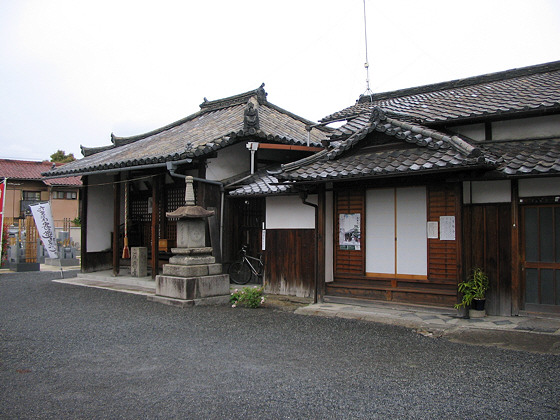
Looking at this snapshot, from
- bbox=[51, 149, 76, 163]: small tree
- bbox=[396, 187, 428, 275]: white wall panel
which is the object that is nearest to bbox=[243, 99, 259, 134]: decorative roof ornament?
bbox=[396, 187, 428, 275]: white wall panel

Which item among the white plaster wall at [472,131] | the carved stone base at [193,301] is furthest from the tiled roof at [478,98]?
the carved stone base at [193,301]

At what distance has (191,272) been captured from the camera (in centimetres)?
1113

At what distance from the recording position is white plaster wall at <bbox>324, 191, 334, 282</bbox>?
10.9 m

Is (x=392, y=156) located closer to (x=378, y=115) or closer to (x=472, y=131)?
(x=378, y=115)

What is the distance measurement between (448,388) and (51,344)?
650 centimetres

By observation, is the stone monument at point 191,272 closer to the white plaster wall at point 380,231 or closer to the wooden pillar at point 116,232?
the white plaster wall at point 380,231

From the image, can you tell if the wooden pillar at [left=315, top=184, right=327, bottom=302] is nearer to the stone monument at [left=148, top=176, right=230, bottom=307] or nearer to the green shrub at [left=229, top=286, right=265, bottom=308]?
the green shrub at [left=229, top=286, right=265, bottom=308]

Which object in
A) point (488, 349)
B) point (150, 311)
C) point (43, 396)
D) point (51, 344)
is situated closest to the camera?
point (43, 396)

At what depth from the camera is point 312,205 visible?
1094cm

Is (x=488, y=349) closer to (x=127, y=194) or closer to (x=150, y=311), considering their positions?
(x=150, y=311)

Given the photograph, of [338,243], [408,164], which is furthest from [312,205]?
[408,164]

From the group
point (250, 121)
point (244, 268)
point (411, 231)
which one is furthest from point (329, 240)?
point (250, 121)

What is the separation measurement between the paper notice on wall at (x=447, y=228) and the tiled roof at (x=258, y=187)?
4.09 metres

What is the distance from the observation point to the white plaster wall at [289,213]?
38.1ft
